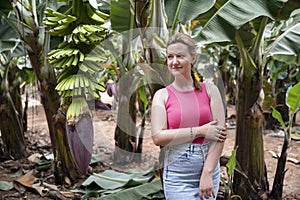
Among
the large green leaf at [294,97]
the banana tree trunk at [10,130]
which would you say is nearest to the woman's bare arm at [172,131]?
the large green leaf at [294,97]

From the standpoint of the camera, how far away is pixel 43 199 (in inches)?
83.1

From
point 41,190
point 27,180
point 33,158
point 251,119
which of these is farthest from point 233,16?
point 33,158

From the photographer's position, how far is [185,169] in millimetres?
1160

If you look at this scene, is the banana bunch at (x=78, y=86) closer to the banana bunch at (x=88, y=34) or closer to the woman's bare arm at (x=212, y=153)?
the banana bunch at (x=88, y=34)

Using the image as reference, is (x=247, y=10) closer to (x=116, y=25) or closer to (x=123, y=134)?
(x=116, y=25)

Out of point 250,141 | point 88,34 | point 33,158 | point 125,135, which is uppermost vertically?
point 88,34

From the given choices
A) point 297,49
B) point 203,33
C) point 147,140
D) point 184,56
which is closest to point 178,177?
point 184,56

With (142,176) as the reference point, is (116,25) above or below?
above

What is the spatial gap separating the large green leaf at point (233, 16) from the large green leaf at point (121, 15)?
48cm

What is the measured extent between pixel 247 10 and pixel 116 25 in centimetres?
76

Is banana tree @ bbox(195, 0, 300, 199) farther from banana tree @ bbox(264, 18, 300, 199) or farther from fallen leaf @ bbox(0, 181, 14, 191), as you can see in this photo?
fallen leaf @ bbox(0, 181, 14, 191)

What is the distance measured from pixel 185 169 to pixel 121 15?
114cm

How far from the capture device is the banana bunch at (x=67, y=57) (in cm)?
107

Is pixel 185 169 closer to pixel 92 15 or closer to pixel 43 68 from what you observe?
pixel 92 15
